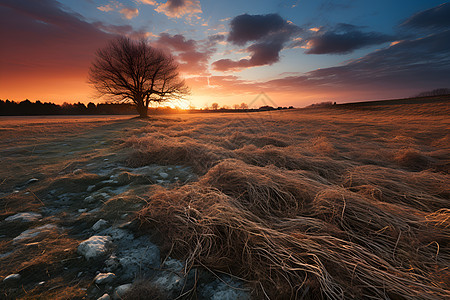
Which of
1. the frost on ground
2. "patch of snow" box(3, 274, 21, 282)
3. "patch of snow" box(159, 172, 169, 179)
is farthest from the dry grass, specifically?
"patch of snow" box(159, 172, 169, 179)

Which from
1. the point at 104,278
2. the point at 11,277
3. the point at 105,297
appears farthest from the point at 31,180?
the point at 105,297

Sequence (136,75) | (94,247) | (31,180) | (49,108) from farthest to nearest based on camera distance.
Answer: (49,108) → (136,75) → (31,180) → (94,247)

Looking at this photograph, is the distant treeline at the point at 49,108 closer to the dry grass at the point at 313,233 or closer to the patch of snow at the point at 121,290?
the dry grass at the point at 313,233

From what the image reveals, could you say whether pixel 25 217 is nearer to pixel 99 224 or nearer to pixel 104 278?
pixel 99 224

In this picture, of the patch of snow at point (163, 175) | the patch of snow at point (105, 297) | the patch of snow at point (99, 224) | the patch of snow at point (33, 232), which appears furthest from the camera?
the patch of snow at point (163, 175)

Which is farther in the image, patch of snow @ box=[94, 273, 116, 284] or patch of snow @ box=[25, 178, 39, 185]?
patch of snow @ box=[25, 178, 39, 185]

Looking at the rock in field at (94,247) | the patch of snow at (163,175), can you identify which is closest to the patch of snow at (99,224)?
the rock in field at (94,247)

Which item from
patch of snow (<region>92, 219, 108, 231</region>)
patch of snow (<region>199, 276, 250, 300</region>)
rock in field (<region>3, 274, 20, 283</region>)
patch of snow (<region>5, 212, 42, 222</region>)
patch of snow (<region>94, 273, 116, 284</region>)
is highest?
patch of snow (<region>5, 212, 42, 222</region>)

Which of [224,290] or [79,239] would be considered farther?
[79,239]

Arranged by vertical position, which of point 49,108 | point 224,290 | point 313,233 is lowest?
point 224,290

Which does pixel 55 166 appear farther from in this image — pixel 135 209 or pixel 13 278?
pixel 13 278

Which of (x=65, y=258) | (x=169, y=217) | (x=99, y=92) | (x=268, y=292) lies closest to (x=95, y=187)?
(x=65, y=258)

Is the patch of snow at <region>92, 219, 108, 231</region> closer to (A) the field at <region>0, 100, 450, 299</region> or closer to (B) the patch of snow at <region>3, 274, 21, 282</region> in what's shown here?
(A) the field at <region>0, 100, 450, 299</region>

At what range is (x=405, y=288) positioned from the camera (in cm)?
95
